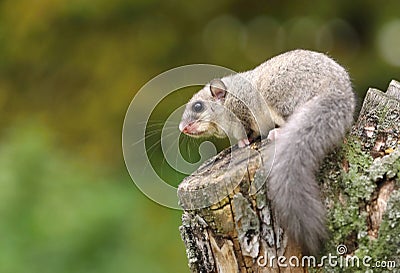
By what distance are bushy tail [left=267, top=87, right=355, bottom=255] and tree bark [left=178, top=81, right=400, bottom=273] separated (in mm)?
36

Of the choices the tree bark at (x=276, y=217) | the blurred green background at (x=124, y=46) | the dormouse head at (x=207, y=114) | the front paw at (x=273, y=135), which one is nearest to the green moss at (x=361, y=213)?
the tree bark at (x=276, y=217)

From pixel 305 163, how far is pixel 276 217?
21cm

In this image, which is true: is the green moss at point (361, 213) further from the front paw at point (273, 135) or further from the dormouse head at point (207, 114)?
the dormouse head at point (207, 114)

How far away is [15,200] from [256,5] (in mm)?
3105

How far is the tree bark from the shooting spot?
2324 millimetres

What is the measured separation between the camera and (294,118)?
260 cm

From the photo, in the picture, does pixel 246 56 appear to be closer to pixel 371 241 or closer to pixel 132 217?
pixel 132 217

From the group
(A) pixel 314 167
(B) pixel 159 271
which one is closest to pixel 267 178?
(A) pixel 314 167

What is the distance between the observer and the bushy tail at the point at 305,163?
230 cm

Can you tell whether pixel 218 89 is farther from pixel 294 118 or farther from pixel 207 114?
pixel 294 118

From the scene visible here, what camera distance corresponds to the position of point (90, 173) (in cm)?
589

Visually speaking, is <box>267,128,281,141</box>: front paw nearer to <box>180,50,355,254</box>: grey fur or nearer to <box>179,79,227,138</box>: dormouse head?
<box>180,50,355,254</box>: grey fur

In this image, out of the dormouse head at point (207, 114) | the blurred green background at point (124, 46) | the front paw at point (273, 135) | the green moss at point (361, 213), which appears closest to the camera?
the green moss at point (361, 213)

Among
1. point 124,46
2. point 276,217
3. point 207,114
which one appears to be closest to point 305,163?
point 276,217
